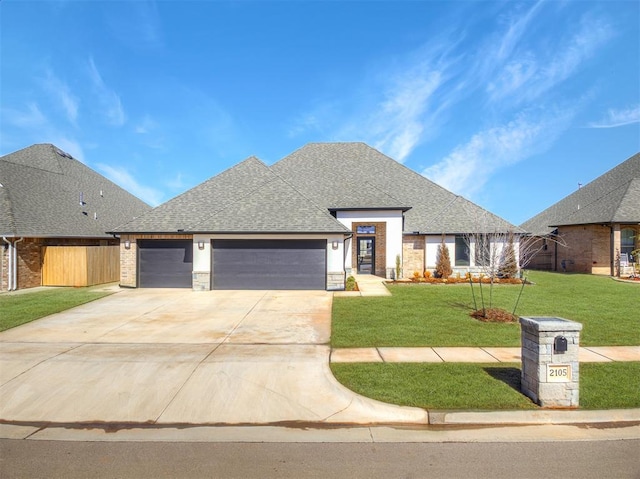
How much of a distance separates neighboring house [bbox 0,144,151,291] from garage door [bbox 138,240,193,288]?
325 cm

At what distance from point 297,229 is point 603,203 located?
21.9 meters

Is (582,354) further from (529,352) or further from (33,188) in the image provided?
(33,188)

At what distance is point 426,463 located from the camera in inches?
151

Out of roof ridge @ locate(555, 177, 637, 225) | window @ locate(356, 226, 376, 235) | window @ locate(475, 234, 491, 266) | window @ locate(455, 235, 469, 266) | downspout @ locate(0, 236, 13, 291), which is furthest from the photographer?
roof ridge @ locate(555, 177, 637, 225)

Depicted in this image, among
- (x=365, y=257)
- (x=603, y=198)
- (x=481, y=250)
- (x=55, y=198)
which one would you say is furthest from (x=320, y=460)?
(x=603, y=198)

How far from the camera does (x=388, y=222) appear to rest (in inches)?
774

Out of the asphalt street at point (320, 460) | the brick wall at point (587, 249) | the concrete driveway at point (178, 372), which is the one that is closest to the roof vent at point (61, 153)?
the concrete driveway at point (178, 372)

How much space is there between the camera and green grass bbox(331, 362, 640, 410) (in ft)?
16.5

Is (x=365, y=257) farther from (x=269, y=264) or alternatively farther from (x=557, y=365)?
(x=557, y=365)

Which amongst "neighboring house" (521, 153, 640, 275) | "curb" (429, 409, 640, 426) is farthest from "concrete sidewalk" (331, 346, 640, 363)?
"neighboring house" (521, 153, 640, 275)

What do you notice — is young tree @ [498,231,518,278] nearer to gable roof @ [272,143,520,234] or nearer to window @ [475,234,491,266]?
window @ [475,234,491,266]

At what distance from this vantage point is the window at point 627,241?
71.1 feet

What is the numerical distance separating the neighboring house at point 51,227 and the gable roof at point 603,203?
29813 mm

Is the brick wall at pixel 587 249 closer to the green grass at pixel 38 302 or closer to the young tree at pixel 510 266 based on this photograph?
the young tree at pixel 510 266
